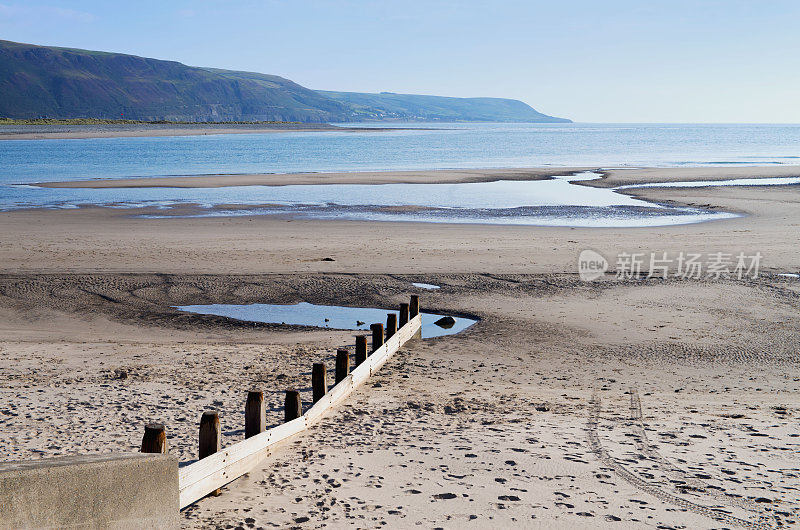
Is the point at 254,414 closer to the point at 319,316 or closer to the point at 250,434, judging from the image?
the point at 250,434

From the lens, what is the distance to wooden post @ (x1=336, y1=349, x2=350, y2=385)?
9219 mm

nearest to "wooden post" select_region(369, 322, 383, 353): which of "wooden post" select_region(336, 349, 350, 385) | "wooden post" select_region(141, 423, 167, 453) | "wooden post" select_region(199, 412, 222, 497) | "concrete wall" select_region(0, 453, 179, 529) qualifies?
"wooden post" select_region(336, 349, 350, 385)

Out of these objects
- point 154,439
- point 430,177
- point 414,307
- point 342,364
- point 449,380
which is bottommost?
point 449,380

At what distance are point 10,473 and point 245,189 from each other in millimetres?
35533

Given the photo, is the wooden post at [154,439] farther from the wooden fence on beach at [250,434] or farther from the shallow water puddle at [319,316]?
the shallow water puddle at [319,316]

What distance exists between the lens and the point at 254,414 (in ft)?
22.5

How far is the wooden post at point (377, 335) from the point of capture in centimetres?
1079

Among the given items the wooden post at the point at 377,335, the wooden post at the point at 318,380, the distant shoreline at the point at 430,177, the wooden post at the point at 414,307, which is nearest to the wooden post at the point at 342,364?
the wooden post at the point at 318,380

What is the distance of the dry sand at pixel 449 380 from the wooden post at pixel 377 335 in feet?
1.38

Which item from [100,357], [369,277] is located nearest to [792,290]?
[369,277]

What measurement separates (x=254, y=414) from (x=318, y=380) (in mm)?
1634

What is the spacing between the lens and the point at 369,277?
55.1 feet

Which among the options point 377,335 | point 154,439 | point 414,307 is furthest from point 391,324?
point 154,439

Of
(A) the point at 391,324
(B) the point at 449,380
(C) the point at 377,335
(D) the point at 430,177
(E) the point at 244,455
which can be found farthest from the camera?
(D) the point at 430,177
